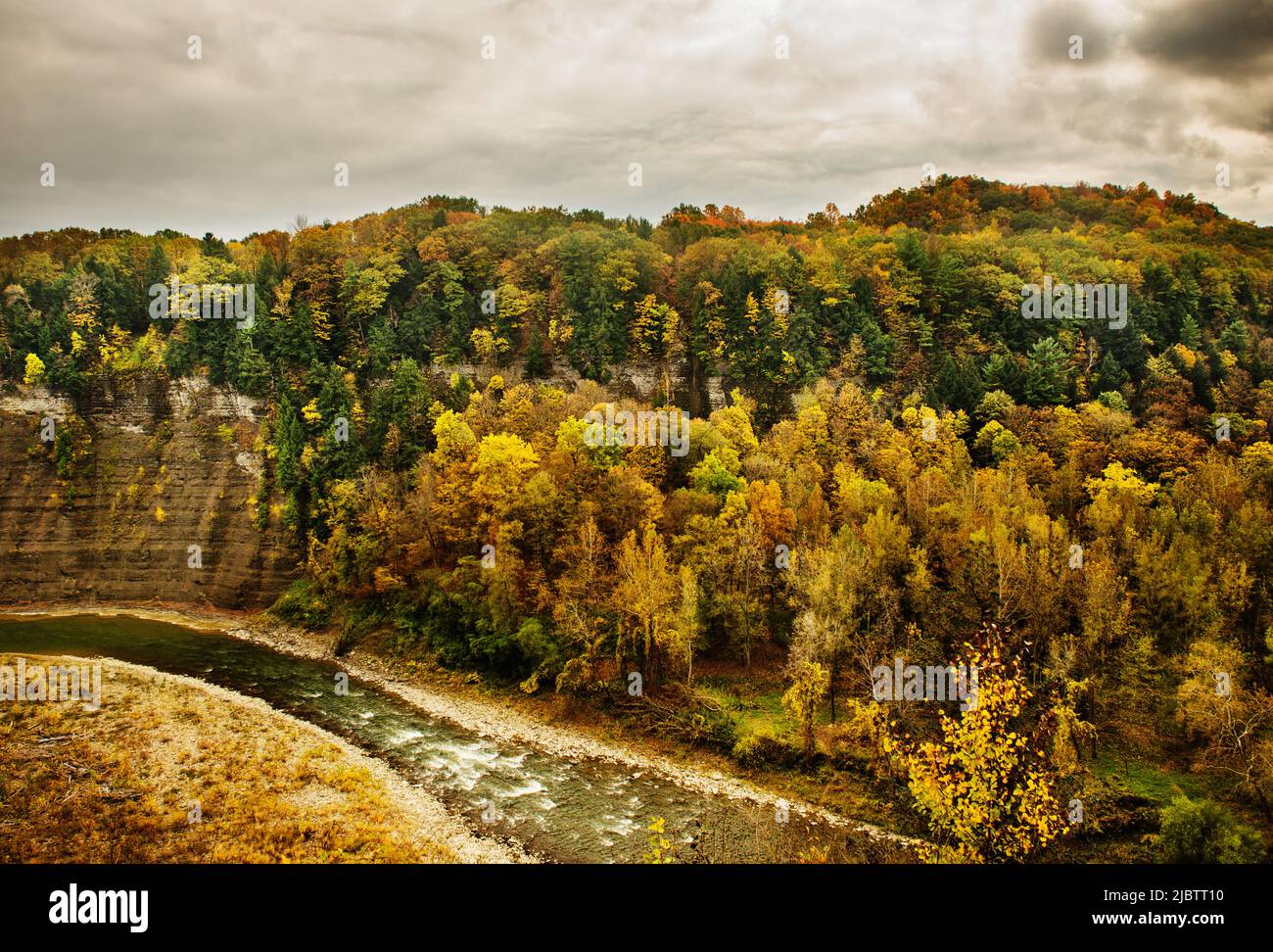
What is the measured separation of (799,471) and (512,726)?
2724 centimetres

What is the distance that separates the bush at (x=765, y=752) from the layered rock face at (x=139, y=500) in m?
44.6

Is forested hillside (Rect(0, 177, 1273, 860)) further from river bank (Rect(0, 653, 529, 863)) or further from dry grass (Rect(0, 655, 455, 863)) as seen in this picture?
dry grass (Rect(0, 655, 455, 863))

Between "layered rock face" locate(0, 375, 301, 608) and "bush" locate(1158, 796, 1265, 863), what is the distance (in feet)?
200

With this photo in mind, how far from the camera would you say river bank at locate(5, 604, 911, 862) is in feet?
94.7

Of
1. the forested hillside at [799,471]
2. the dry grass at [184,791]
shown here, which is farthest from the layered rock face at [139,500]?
the dry grass at [184,791]

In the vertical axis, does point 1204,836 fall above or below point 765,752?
above

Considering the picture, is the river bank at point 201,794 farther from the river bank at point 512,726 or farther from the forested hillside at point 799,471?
the forested hillside at point 799,471

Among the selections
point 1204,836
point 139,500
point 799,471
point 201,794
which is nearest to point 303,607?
point 139,500

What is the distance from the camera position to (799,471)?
50.0m

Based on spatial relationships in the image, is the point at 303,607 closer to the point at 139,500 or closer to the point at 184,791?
the point at 139,500

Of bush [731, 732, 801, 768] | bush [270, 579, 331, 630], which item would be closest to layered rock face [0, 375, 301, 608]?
bush [270, 579, 331, 630]

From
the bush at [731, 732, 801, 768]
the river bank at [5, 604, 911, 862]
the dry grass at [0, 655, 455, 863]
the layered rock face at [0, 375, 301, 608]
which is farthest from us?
the layered rock face at [0, 375, 301, 608]

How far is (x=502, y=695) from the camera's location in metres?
40.2
